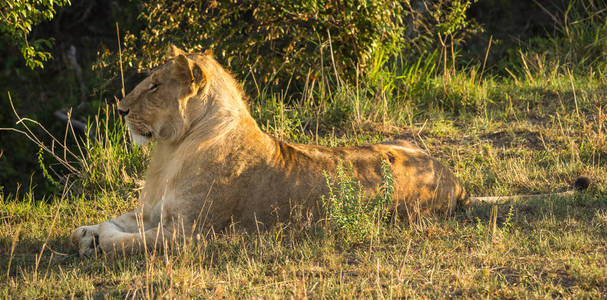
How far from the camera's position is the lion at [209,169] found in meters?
4.58

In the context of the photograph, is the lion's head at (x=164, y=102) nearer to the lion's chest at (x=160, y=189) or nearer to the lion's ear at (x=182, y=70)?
the lion's ear at (x=182, y=70)

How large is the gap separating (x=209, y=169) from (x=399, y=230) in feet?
4.44

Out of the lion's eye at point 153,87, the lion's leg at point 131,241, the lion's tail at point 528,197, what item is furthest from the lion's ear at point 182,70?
the lion's tail at point 528,197

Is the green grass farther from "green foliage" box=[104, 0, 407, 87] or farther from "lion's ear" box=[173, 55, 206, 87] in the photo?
"lion's ear" box=[173, 55, 206, 87]

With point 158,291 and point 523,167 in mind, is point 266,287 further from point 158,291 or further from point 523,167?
point 523,167

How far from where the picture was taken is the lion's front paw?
4543 millimetres

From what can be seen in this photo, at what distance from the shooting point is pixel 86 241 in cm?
459

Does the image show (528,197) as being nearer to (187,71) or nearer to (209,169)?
(209,169)

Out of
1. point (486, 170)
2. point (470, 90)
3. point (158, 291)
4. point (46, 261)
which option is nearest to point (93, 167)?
point (46, 261)

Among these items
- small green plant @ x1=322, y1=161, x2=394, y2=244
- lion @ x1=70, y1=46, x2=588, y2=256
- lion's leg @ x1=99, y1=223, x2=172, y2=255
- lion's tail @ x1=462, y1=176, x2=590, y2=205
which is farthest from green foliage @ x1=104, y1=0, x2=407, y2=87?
lion's leg @ x1=99, y1=223, x2=172, y2=255

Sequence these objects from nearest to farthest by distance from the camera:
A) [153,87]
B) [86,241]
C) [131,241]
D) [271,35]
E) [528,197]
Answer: [131,241] → [86,241] → [153,87] → [528,197] → [271,35]

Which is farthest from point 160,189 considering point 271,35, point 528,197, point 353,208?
point 271,35

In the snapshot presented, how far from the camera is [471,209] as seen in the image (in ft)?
17.4

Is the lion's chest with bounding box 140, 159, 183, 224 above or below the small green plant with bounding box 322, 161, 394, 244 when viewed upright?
above
